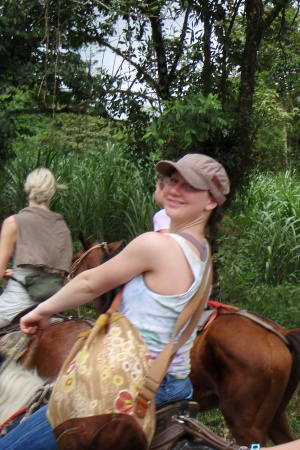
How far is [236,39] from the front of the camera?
302 inches

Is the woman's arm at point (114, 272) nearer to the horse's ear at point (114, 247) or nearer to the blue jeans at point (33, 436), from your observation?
the blue jeans at point (33, 436)

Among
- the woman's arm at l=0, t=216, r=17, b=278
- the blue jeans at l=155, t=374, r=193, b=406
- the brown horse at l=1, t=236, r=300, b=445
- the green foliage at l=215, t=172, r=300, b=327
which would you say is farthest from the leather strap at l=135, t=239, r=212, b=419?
the green foliage at l=215, t=172, r=300, b=327

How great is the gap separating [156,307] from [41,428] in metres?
0.66

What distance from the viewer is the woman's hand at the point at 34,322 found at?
2.84 m

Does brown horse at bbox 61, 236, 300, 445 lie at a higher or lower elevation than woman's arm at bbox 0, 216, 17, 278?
lower

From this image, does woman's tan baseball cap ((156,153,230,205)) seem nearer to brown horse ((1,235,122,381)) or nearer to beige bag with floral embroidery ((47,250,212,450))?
beige bag with floral embroidery ((47,250,212,450))

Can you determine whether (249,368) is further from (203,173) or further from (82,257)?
(203,173)

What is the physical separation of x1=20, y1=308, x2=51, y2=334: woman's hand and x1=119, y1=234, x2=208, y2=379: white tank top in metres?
0.42

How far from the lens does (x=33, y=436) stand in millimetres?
2688

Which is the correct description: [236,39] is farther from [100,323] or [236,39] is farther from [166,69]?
[100,323]

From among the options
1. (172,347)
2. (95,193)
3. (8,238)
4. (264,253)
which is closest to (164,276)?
(172,347)

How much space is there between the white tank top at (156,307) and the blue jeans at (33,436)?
52 cm

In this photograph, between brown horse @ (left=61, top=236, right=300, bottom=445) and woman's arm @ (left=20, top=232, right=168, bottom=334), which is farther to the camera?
brown horse @ (left=61, top=236, right=300, bottom=445)

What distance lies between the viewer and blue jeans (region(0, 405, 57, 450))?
266 cm
